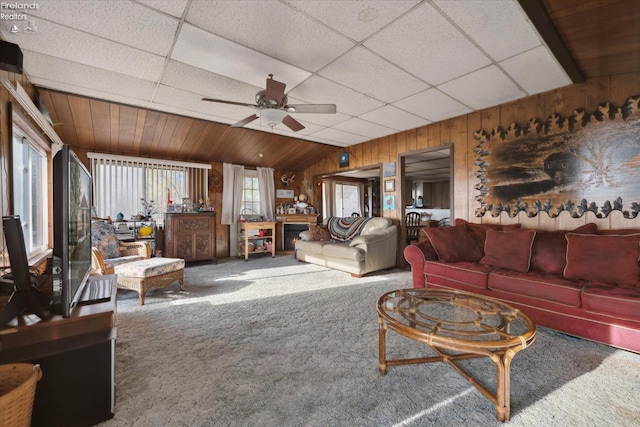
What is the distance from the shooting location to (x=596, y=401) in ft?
4.69

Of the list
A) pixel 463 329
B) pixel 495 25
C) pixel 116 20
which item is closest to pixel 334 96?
pixel 495 25

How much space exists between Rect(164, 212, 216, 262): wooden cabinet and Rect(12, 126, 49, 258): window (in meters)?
1.63

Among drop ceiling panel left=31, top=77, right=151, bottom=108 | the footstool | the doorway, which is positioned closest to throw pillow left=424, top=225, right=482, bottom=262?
the doorway

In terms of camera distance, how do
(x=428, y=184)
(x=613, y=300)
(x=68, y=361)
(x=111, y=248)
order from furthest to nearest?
(x=428, y=184) → (x=111, y=248) → (x=613, y=300) → (x=68, y=361)

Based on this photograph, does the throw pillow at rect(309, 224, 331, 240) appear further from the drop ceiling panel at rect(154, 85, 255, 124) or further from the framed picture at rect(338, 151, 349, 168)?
the drop ceiling panel at rect(154, 85, 255, 124)

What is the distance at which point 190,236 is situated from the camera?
4945 millimetres

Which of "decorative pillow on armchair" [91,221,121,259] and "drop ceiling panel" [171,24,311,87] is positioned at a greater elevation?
"drop ceiling panel" [171,24,311,87]

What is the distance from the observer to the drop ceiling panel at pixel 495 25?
5.83 feet

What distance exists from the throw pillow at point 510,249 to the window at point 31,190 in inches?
177

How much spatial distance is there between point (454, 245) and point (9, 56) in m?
4.00

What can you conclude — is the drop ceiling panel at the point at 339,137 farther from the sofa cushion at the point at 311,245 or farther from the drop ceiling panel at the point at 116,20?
the drop ceiling panel at the point at 116,20

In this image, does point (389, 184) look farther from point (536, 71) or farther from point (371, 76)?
point (536, 71)

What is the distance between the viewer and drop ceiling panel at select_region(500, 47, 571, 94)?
7.77 feet

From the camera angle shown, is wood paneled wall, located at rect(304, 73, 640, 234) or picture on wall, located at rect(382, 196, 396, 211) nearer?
wood paneled wall, located at rect(304, 73, 640, 234)
